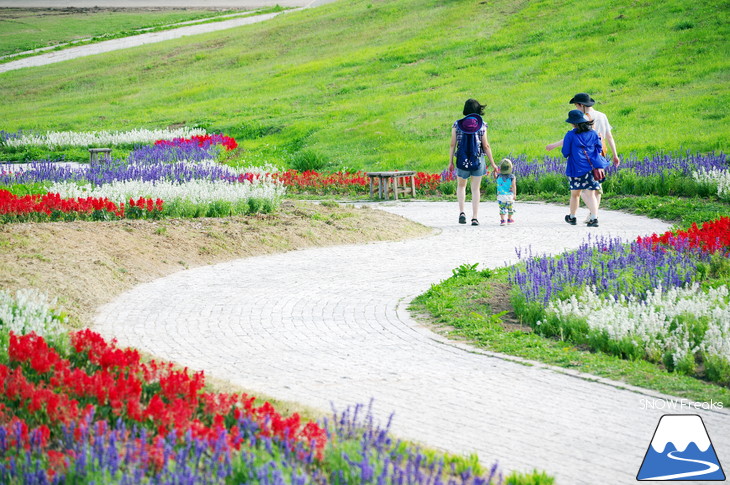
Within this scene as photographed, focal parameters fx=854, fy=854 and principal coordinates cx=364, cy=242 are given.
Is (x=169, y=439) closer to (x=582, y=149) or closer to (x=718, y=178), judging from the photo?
(x=582, y=149)

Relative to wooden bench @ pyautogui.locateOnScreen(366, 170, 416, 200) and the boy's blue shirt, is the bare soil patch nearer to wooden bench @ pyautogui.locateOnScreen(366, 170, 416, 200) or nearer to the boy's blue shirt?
the boy's blue shirt

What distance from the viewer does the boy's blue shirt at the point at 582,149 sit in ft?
49.4

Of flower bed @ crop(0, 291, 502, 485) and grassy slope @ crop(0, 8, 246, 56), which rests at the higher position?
grassy slope @ crop(0, 8, 246, 56)

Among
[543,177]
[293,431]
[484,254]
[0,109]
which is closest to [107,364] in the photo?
[293,431]

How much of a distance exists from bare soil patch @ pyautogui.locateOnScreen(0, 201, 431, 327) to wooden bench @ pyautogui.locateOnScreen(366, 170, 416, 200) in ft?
13.5

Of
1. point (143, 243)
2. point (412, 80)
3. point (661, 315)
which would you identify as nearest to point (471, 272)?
point (661, 315)

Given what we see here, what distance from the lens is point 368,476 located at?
4.27 metres

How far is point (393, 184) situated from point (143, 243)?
9.86 meters

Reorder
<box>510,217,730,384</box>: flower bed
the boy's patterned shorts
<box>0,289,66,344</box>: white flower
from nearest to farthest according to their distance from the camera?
<box>0,289,66,344</box>: white flower, <box>510,217,730,384</box>: flower bed, the boy's patterned shorts

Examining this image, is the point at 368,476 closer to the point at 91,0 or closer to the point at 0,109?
the point at 0,109

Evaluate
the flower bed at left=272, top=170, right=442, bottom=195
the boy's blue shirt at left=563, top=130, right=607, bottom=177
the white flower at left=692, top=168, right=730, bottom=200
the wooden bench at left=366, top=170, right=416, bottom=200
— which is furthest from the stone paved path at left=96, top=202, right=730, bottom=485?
the flower bed at left=272, top=170, right=442, bottom=195

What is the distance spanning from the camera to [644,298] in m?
8.95

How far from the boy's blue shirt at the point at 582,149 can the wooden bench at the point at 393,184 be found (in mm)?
6253

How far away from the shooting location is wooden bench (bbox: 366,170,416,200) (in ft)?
68.5
